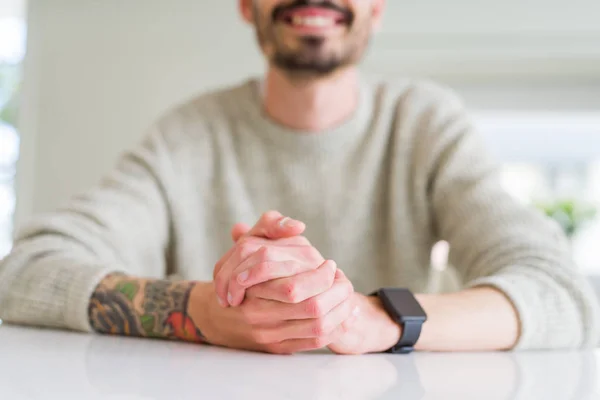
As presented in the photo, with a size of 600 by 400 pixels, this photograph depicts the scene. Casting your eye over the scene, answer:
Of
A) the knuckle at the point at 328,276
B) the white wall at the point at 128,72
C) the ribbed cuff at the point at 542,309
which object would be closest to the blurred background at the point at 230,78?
the white wall at the point at 128,72

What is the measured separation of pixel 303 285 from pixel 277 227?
11 centimetres

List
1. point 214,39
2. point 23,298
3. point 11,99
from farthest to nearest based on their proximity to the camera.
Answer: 1. point 11,99
2. point 214,39
3. point 23,298

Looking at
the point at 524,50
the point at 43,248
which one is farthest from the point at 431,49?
the point at 43,248

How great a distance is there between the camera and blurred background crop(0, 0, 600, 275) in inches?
81.5

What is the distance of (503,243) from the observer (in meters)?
1.06

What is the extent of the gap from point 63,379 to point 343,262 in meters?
0.90

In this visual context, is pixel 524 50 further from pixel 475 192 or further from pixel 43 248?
pixel 43 248

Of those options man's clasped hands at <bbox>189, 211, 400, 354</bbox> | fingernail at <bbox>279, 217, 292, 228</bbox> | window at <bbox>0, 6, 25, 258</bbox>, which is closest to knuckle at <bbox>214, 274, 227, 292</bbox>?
man's clasped hands at <bbox>189, 211, 400, 354</bbox>

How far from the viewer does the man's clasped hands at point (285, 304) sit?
0.71 meters

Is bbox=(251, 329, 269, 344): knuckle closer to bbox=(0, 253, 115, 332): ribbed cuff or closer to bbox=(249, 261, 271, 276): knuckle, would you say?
bbox=(249, 261, 271, 276): knuckle

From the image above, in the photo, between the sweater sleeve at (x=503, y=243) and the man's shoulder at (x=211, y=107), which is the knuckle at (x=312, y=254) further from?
the man's shoulder at (x=211, y=107)

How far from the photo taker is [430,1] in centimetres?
209

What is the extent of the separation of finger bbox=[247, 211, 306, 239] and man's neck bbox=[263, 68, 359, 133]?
0.71 m

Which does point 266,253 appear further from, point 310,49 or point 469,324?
point 310,49
